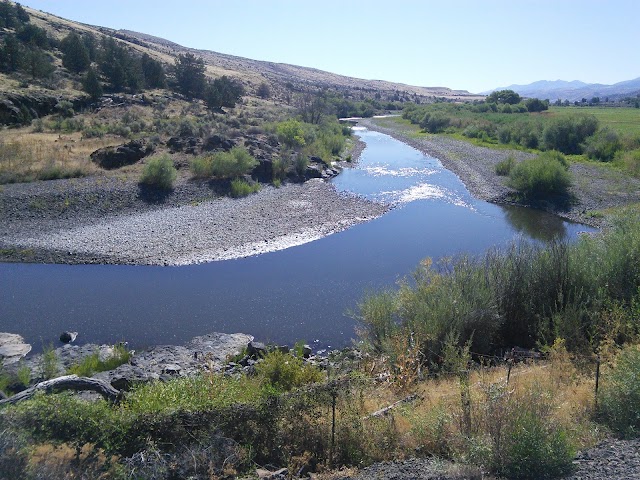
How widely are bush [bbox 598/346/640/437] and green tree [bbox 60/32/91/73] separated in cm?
5634

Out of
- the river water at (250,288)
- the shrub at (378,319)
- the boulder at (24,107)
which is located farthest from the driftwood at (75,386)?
the boulder at (24,107)

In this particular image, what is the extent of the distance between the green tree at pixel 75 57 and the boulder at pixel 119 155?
24.1 m

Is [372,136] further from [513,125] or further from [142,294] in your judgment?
[142,294]

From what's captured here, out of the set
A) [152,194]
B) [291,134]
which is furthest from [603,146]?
[152,194]

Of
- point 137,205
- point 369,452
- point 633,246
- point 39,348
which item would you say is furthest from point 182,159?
point 369,452

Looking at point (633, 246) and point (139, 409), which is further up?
point (633, 246)

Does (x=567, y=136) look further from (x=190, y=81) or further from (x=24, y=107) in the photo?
(x=24, y=107)

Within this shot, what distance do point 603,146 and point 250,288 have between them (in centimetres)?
3746

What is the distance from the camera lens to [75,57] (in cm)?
5228

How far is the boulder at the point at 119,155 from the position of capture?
33.0 metres

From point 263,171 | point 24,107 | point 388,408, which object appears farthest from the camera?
point 24,107

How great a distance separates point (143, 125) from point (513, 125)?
39.2 m

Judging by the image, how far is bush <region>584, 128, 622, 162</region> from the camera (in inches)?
1711

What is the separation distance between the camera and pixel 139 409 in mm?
7520
